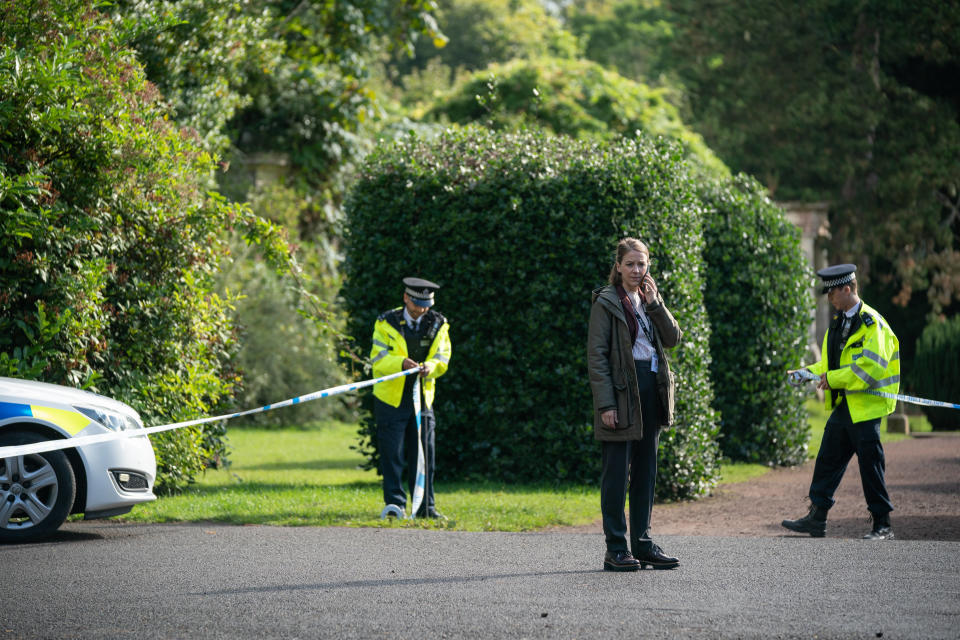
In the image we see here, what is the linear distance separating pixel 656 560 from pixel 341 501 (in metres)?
4.06

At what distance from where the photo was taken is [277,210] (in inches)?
810

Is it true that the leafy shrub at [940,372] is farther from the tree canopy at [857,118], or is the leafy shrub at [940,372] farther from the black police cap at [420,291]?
the black police cap at [420,291]

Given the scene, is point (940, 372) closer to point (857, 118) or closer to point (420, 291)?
point (857, 118)

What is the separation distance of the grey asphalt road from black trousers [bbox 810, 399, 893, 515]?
681 millimetres

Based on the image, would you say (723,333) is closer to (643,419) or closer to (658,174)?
(658,174)

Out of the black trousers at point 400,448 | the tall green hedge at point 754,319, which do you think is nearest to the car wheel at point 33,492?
the black trousers at point 400,448

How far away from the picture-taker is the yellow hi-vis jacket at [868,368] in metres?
8.62

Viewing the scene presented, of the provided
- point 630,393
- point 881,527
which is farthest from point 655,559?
point 881,527

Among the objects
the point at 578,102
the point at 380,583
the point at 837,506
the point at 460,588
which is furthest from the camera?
the point at 578,102

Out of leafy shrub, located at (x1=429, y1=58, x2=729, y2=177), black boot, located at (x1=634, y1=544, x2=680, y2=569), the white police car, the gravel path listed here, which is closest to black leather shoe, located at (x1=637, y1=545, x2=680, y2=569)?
black boot, located at (x1=634, y1=544, x2=680, y2=569)

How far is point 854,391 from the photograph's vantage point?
8750mm

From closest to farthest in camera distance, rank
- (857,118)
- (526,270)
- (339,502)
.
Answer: (339,502)
(526,270)
(857,118)

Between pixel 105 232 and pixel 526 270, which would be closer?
pixel 105 232

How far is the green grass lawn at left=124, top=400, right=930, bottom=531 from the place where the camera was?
9.51m
